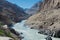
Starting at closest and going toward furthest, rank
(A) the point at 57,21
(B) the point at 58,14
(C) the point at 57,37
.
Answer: (C) the point at 57,37
(A) the point at 57,21
(B) the point at 58,14

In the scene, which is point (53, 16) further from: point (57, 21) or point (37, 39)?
point (37, 39)

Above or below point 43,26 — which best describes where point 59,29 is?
below

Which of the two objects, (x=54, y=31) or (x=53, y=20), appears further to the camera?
(x=53, y=20)

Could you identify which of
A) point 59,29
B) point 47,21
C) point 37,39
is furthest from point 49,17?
point 37,39

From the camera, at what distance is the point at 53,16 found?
8381 cm

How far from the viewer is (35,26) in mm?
90938

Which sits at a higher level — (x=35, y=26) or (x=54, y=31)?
(x=35, y=26)

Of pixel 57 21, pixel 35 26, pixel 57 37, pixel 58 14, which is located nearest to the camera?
pixel 57 37

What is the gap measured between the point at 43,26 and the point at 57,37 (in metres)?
22.8

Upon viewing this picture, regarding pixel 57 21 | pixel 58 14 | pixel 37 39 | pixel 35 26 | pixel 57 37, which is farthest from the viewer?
pixel 35 26

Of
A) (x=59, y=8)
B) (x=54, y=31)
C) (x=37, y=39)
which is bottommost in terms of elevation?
(x=37, y=39)

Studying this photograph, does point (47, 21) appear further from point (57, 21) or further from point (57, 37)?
point (57, 37)

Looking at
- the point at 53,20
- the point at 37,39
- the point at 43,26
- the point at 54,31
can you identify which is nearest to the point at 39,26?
the point at 43,26

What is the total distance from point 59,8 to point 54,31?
29.7m
